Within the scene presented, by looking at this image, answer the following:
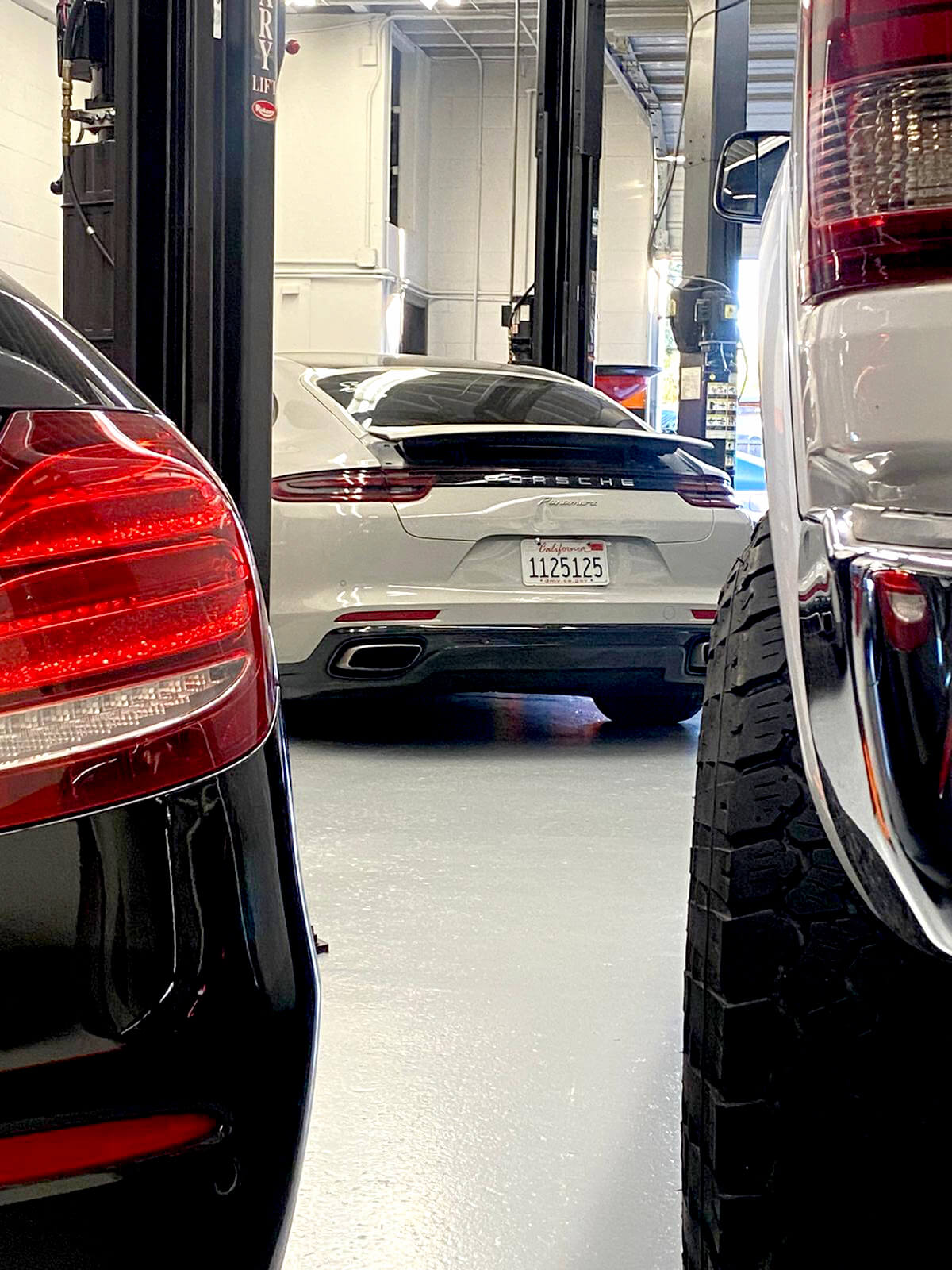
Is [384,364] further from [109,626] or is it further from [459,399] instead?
[109,626]

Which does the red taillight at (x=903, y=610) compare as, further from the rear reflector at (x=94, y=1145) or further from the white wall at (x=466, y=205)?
the white wall at (x=466, y=205)

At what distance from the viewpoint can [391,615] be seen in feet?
14.1

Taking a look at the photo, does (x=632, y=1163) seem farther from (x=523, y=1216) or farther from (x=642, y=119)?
(x=642, y=119)

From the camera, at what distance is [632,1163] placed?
175cm

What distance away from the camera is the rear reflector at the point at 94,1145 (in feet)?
2.54

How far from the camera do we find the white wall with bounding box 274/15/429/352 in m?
15.8

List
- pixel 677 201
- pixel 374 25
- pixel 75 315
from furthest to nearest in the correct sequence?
pixel 677 201 → pixel 374 25 → pixel 75 315

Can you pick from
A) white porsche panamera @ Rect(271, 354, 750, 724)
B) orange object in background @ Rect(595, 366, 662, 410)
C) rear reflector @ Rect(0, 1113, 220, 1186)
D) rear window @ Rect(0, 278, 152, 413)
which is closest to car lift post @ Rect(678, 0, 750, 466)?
white porsche panamera @ Rect(271, 354, 750, 724)

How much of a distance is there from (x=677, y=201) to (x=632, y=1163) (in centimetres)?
2049

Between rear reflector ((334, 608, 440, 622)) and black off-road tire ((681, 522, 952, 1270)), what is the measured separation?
312cm

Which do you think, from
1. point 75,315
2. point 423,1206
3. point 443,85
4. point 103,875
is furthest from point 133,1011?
point 443,85

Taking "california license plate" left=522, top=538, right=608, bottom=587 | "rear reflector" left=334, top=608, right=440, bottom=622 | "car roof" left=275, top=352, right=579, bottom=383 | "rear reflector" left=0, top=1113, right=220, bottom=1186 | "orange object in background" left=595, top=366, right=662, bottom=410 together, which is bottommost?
"rear reflector" left=334, top=608, right=440, bottom=622

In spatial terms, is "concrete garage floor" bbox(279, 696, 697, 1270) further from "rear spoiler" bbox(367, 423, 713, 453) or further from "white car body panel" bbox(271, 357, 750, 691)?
"rear spoiler" bbox(367, 423, 713, 453)

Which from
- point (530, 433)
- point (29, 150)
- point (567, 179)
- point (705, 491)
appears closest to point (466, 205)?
point (29, 150)
